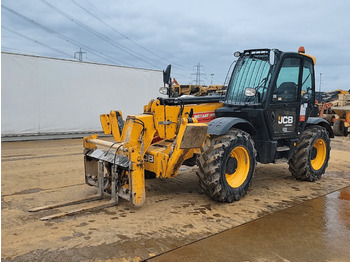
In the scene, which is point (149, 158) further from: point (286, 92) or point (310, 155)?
point (310, 155)

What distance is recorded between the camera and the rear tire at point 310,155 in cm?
625

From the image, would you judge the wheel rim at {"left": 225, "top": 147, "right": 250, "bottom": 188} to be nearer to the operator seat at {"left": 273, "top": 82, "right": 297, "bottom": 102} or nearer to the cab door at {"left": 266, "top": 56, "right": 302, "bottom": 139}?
the cab door at {"left": 266, "top": 56, "right": 302, "bottom": 139}

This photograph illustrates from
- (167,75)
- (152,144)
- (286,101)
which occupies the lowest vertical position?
(152,144)

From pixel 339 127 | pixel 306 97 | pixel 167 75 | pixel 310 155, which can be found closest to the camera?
pixel 167 75

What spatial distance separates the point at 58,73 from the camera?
509 inches

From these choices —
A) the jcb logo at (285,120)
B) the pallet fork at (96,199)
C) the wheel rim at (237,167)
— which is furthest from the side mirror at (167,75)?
the jcb logo at (285,120)

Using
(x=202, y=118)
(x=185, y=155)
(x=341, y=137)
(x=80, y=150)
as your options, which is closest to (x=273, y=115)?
(x=202, y=118)

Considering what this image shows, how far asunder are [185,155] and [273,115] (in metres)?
1.95

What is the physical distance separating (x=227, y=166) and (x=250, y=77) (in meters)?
1.80

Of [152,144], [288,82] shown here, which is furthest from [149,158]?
[288,82]

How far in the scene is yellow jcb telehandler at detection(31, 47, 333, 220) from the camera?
4.55 metres

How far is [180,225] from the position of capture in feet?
13.2

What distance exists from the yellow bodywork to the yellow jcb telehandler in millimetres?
13

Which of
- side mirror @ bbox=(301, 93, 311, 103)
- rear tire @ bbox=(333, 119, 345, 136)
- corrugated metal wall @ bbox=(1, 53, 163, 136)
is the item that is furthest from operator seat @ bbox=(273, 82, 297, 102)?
rear tire @ bbox=(333, 119, 345, 136)
